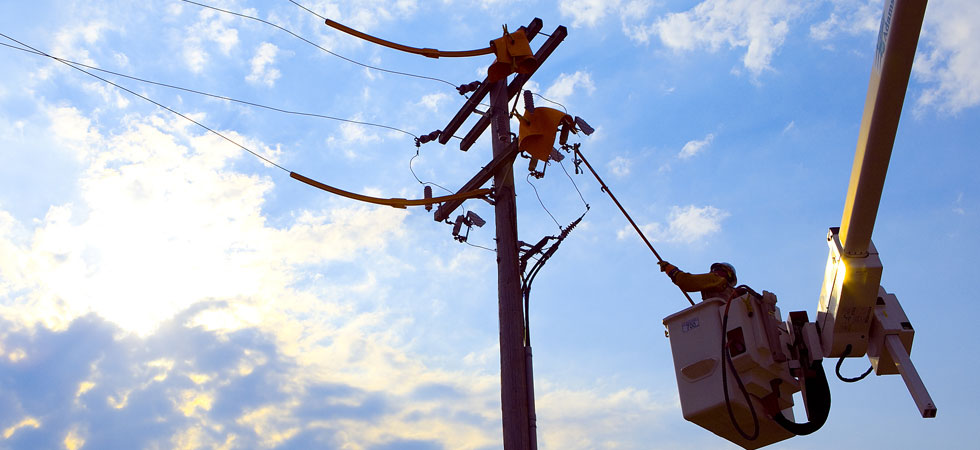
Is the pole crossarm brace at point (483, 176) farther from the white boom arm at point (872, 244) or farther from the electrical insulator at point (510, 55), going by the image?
the white boom arm at point (872, 244)

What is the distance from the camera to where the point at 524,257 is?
28.6 feet

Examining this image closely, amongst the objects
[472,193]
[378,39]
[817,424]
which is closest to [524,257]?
[472,193]

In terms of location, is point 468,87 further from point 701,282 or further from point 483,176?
point 701,282

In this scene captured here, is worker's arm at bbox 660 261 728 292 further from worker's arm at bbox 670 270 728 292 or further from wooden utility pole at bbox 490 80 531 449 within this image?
wooden utility pole at bbox 490 80 531 449

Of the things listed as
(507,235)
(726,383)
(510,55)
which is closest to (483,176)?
(507,235)

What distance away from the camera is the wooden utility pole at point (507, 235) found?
752cm

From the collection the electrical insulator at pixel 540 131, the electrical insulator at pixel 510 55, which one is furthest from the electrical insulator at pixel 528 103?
the electrical insulator at pixel 510 55

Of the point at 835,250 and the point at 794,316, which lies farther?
the point at 794,316

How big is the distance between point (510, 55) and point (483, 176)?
5.09 ft

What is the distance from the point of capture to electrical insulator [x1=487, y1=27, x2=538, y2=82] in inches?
318

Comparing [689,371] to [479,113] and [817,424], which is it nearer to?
[817,424]

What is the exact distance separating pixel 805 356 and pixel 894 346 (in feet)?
2.13

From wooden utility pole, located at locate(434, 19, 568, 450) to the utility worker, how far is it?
183 centimetres

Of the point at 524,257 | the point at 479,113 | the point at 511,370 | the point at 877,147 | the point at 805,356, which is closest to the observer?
the point at 877,147
